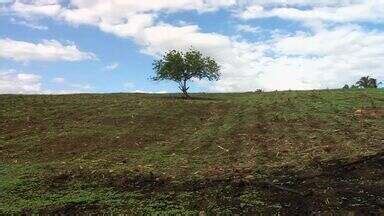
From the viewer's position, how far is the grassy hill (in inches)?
645

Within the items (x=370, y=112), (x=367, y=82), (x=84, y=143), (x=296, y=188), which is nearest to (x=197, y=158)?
(x=296, y=188)

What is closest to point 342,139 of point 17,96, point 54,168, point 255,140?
point 255,140

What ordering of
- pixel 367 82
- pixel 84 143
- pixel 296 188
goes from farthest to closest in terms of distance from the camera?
pixel 367 82, pixel 84 143, pixel 296 188

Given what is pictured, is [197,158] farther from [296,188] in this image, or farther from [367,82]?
[367,82]

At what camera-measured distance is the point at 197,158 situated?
22.7m

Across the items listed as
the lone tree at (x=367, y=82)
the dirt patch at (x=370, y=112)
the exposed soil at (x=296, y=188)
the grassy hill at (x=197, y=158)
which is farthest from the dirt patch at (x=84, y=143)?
the lone tree at (x=367, y=82)

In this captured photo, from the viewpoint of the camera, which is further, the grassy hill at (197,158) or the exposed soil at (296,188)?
the grassy hill at (197,158)

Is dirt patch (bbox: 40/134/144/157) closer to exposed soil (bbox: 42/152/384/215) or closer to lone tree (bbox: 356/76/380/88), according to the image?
exposed soil (bbox: 42/152/384/215)

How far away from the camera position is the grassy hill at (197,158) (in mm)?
16375

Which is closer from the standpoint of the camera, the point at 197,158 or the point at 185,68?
the point at 197,158

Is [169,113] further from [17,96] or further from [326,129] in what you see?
[17,96]

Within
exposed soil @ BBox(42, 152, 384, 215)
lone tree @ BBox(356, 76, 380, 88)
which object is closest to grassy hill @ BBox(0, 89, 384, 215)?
exposed soil @ BBox(42, 152, 384, 215)

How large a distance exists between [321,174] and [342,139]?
674cm

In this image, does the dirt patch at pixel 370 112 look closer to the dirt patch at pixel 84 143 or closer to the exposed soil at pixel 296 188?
the exposed soil at pixel 296 188
